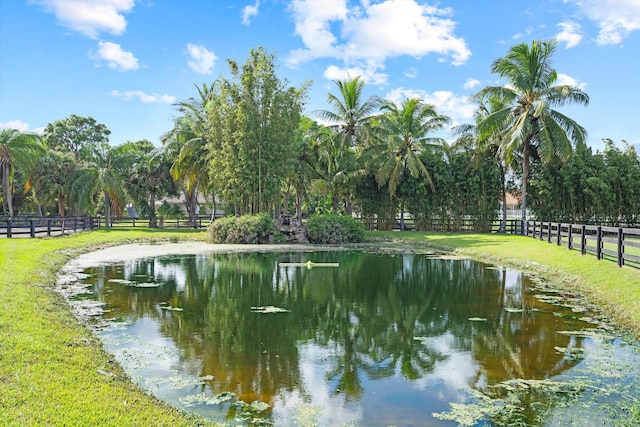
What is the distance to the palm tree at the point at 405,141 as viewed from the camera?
1289 inches

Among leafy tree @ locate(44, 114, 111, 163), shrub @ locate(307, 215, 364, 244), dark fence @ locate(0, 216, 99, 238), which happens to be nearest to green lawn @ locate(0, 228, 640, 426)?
dark fence @ locate(0, 216, 99, 238)

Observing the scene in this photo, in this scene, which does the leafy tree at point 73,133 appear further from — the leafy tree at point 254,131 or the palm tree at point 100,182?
the leafy tree at point 254,131

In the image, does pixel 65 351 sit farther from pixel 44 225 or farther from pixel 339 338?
pixel 44 225

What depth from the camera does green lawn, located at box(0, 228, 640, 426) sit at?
487 cm

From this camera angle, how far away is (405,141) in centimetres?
3356

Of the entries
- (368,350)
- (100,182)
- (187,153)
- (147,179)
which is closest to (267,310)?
(368,350)

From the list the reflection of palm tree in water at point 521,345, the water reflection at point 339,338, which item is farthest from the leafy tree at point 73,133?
the reflection of palm tree in water at point 521,345

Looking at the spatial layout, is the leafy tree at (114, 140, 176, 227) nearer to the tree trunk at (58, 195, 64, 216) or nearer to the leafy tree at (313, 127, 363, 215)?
the tree trunk at (58, 195, 64, 216)

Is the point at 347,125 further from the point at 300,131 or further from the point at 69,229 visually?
the point at 69,229

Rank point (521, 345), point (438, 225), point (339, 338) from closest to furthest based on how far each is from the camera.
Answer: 1. point (521, 345)
2. point (339, 338)
3. point (438, 225)

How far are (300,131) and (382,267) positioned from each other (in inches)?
656

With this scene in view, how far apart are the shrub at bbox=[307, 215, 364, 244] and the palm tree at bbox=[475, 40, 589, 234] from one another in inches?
352

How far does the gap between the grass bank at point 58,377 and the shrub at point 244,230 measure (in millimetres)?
16781

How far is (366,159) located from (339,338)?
25692 mm
